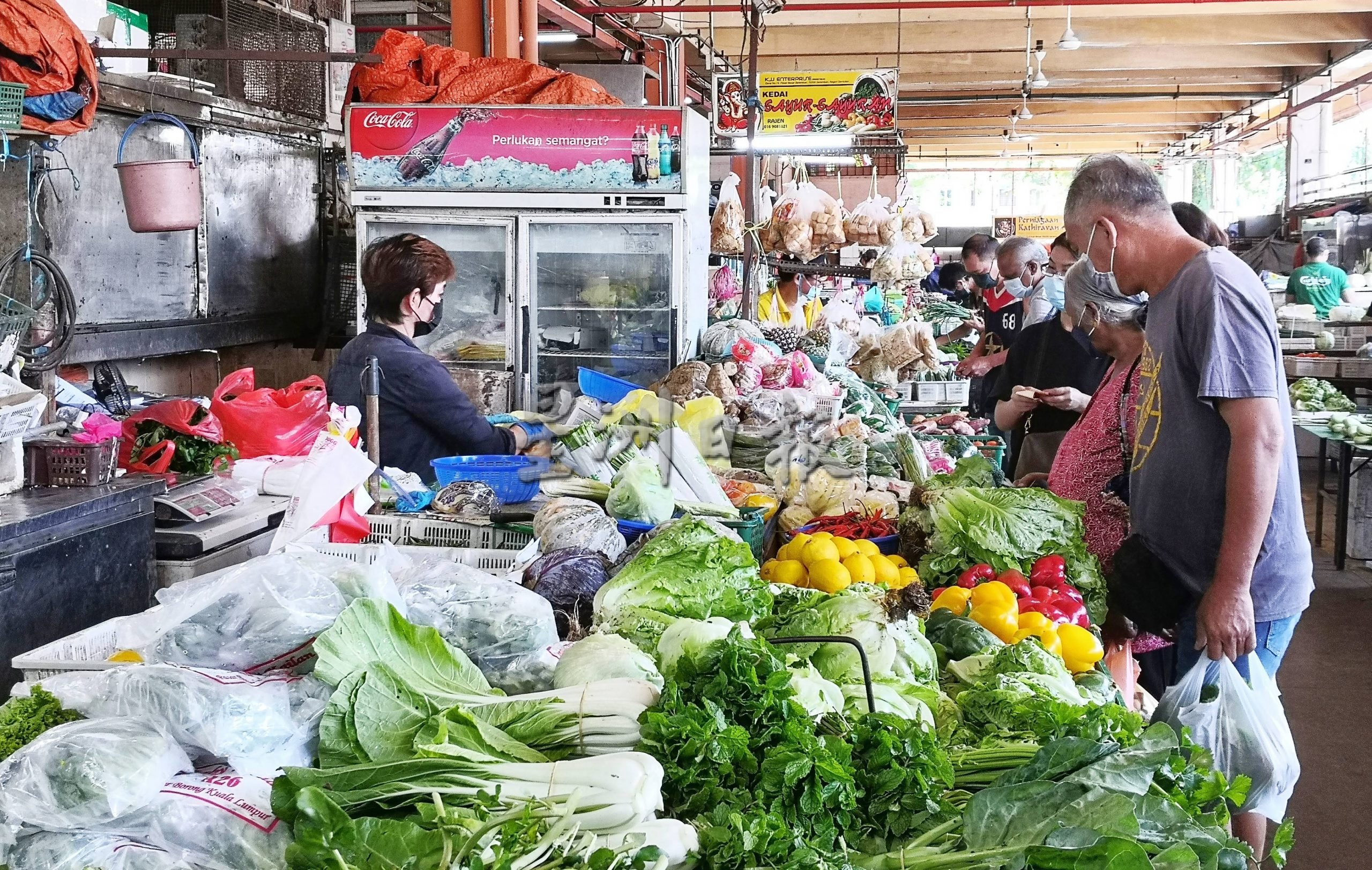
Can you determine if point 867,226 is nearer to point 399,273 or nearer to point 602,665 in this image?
point 399,273

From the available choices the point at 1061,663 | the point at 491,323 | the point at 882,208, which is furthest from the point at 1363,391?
the point at 1061,663

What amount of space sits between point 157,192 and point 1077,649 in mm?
4740

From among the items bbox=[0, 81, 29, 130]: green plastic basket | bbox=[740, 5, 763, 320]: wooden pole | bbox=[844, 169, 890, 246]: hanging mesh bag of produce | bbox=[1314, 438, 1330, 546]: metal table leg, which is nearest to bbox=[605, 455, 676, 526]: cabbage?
bbox=[0, 81, 29, 130]: green plastic basket

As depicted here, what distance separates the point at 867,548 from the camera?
11.4 ft

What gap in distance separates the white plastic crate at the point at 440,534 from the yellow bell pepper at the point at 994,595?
1.29m

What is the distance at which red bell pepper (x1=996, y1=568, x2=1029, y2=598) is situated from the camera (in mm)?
3180

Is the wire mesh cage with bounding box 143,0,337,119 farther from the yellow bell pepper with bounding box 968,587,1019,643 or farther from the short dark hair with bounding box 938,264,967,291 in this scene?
the short dark hair with bounding box 938,264,967,291

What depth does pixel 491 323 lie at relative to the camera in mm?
6883

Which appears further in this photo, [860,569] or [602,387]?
[602,387]

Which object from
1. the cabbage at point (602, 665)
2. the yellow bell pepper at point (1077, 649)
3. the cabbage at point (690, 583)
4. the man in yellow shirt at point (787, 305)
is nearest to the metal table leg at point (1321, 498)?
the man in yellow shirt at point (787, 305)

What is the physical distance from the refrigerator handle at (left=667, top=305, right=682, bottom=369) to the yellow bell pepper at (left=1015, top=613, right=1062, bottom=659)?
3.93 m

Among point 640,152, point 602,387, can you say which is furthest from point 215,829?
point 640,152

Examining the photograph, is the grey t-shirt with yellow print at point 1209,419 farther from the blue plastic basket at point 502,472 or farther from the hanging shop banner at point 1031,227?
the hanging shop banner at point 1031,227

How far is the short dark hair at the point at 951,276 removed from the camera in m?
16.1
